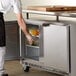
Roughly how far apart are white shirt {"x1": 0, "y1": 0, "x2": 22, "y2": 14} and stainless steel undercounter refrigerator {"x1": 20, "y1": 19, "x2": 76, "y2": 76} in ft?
1.76

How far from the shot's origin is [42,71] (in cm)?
415

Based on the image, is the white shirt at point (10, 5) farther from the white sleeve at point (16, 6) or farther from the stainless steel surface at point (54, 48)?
the stainless steel surface at point (54, 48)

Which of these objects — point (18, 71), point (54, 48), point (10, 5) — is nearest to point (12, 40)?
point (18, 71)

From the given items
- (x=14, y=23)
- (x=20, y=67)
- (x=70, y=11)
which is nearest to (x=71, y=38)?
(x=70, y=11)

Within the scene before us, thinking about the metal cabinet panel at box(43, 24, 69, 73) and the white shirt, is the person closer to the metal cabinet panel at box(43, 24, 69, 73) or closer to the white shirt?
the white shirt

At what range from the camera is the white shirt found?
3215mm

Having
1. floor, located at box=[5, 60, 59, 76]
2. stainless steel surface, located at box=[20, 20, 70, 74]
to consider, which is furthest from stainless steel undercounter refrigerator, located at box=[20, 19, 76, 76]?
floor, located at box=[5, 60, 59, 76]

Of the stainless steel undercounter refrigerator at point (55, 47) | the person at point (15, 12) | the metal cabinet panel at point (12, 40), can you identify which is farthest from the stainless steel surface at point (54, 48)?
the metal cabinet panel at point (12, 40)

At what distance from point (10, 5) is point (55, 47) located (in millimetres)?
791

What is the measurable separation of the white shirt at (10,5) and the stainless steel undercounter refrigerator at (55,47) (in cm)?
54

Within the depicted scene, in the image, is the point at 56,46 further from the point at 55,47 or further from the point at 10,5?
the point at 10,5

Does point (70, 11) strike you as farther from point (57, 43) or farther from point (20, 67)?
point (20, 67)

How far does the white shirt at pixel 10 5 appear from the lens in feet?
10.5

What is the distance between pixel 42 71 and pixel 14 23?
3.97ft
